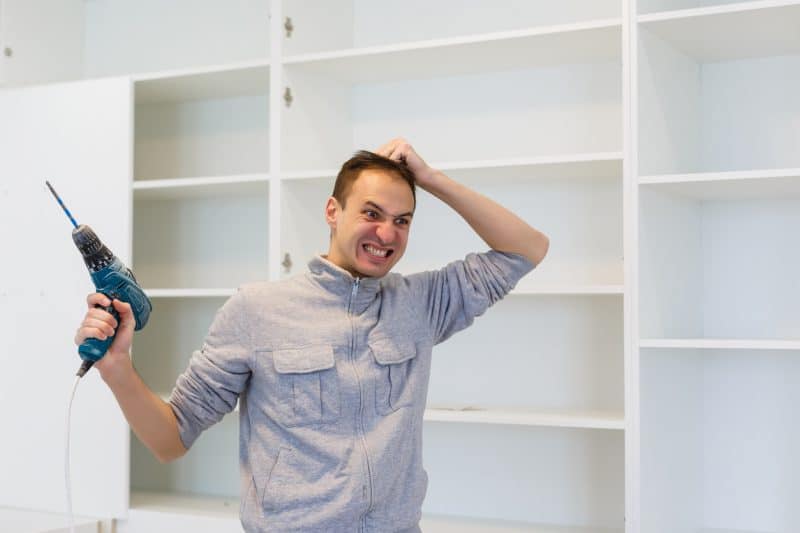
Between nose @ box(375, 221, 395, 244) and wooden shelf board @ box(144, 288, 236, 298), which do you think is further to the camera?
wooden shelf board @ box(144, 288, 236, 298)

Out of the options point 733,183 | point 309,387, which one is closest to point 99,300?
point 309,387

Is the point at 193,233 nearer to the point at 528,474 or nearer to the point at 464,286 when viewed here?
the point at 528,474

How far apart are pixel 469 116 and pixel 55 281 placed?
132 cm

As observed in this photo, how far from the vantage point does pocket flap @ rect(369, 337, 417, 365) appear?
1851 millimetres

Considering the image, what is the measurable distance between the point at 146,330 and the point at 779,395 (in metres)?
2.04

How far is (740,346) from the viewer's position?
247 cm

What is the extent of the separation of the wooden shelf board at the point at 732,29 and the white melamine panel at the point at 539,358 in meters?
0.72

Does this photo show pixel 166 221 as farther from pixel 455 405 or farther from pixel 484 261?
pixel 484 261

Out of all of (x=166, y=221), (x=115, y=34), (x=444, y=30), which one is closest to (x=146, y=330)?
(x=166, y=221)

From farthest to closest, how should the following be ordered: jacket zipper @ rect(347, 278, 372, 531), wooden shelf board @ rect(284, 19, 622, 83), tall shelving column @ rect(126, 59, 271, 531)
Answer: tall shelving column @ rect(126, 59, 271, 531)
wooden shelf board @ rect(284, 19, 622, 83)
jacket zipper @ rect(347, 278, 372, 531)

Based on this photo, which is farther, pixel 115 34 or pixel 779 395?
pixel 115 34

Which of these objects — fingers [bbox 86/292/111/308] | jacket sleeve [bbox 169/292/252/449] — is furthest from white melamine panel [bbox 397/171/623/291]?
fingers [bbox 86/292/111/308]

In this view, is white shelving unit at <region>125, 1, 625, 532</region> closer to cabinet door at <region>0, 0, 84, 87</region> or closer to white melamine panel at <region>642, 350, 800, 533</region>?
white melamine panel at <region>642, 350, 800, 533</region>

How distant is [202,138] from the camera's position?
361 cm
